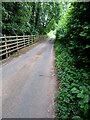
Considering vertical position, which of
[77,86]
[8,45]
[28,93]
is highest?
[8,45]

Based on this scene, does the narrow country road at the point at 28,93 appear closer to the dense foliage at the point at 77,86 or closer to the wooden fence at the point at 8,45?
the dense foliage at the point at 77,86

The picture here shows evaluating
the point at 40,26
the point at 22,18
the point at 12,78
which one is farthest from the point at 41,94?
the point at 40,26

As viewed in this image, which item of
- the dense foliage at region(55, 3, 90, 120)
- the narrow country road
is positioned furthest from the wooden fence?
the dense foliage at region(55, 3, 90, 120)

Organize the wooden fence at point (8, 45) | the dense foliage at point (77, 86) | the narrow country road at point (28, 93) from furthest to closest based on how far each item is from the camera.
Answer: the wooden fence at point (8, 45)
the narrow country road at point (28, 93)
the dense foliage at point (77, 86)

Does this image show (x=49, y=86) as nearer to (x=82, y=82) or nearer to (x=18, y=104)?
(x=82, y=82)

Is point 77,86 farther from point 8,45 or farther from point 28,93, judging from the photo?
point 8,45

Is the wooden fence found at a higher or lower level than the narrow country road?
higher

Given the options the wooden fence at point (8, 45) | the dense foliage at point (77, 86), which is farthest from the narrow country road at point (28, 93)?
the wooden fence at point (8, 45)

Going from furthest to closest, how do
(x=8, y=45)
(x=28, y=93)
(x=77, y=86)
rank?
1. (x=8, y=45)
2. (x=28, y=93)
3. (x=77, y=86)

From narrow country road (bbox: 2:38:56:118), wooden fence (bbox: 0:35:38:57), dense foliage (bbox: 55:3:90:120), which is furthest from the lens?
wooden fence (bbox: 0:35:38:57)

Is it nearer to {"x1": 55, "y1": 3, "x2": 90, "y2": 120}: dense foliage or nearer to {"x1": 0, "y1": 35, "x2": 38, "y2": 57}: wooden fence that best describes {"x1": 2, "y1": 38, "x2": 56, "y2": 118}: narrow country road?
{"x1": 55, "y1": 3, "x2": 90, "y2": 120}: dense foliage

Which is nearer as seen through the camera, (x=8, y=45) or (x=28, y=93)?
(x=28, y=93)

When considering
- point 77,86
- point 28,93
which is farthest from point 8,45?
point 77,86

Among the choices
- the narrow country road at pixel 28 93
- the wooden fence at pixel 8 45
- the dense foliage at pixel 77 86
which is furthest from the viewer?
the wooden fence at pixel 8 45
